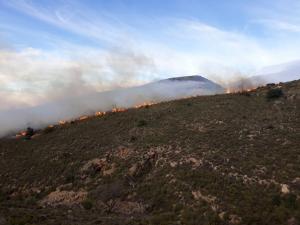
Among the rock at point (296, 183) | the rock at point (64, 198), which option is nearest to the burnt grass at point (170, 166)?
the rock at point (296, 183)

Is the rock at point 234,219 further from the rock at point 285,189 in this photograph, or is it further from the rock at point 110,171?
the rock at point 110,171

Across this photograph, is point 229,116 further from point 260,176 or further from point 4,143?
point 4,143

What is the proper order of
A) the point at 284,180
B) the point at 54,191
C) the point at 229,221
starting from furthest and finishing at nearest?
the point at 54,191, the point at 284,180, the point at 229,221

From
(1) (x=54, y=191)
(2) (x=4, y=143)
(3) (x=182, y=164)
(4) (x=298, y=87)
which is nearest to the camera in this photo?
(3) (x=182, y=164)

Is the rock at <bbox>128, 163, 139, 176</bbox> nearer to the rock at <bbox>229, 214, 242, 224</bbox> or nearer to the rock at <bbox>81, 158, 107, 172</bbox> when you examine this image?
the rock at <bbox>81, 158, 107, 172</bbox>

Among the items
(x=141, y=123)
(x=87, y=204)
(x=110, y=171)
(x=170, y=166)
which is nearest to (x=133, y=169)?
(x=110, y=171)

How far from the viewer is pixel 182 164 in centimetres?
4378

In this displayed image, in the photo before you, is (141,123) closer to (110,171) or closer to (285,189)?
(110,171)

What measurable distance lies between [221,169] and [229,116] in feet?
58.1

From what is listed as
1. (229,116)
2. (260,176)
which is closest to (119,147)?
(229,116)

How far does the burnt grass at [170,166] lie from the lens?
34031mm

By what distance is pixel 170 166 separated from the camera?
44469 mm

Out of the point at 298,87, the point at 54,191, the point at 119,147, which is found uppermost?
the point at 298,87

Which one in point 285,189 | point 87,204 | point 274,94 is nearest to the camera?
A: point 285,189
